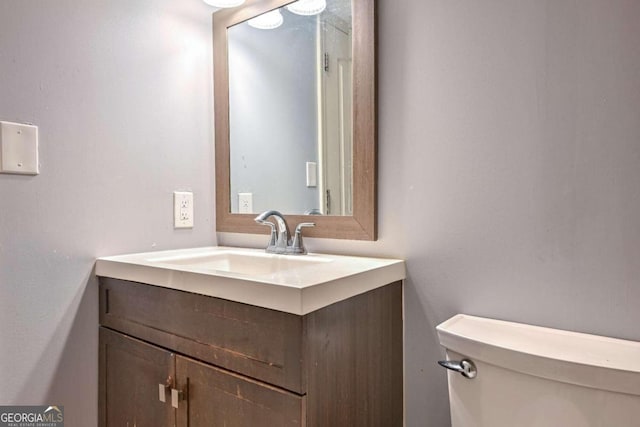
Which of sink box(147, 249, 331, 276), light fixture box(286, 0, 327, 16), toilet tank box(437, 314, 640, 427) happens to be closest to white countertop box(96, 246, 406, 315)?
sink box(147, 249, 331, 276)

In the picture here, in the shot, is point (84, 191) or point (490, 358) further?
point (84, 191)

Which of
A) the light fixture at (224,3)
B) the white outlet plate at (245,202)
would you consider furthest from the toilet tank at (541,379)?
the light fixture at (224,3)

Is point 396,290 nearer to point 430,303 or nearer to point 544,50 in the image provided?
point 430,303

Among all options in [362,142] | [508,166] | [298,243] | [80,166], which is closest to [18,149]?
[80,166]

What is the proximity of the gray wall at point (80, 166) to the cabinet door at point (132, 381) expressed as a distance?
46 millimetres

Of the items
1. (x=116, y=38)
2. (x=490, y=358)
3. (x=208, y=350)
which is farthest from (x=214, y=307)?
(x=116, y=38)

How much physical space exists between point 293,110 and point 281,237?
1.35 ft

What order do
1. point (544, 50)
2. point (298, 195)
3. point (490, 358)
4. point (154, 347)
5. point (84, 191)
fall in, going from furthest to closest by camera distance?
1. point (298, 195)
2. point (84, 191)
3. point (154, 347)
4. point (544, 50)
5. point (490, 358)

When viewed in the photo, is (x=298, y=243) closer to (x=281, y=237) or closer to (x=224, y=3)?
(x=281, y=237)

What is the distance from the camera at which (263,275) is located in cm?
85

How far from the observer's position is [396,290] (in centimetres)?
101

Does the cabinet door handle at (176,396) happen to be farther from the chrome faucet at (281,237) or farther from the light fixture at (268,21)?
the light fixture at (268,21)

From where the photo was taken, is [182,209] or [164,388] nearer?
[164,388]

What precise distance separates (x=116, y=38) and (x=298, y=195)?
2.25ft
